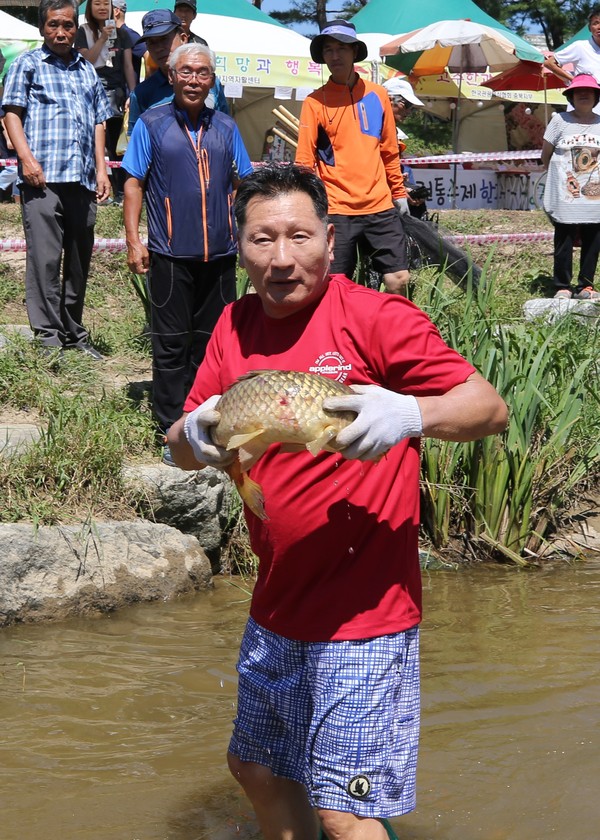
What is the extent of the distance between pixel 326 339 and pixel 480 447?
11.0ft

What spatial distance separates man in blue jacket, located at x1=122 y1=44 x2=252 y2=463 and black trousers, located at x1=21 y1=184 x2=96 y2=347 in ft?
3.18

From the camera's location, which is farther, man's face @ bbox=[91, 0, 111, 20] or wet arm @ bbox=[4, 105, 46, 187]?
man's face @ bbox=[91, 0, 111, 20]

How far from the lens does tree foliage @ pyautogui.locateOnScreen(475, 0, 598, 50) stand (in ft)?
100

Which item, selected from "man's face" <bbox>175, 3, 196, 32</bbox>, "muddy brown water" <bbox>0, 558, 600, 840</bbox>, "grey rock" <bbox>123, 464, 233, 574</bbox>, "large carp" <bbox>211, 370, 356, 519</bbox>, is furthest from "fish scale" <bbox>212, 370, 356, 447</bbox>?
"man's face" <bbox>175, 3, 196, 32</bbox>

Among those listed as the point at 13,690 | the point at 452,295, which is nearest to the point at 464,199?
the point at 452,295

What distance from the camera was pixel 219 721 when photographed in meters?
4.09

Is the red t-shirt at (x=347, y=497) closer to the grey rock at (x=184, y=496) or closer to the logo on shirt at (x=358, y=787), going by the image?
the logo on shirt at (x=358, y=787)

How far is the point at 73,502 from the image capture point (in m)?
5.09

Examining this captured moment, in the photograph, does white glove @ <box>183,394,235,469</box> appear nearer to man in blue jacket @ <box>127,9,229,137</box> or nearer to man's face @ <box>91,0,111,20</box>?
man in blue jacket @ <box>127,9,229,137</box>

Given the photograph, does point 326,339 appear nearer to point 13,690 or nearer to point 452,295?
point 13,690

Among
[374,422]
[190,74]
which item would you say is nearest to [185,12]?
[190,74]

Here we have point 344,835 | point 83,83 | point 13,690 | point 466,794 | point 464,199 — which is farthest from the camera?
point 464,199

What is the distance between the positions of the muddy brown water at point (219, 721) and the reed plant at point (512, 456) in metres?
0.48

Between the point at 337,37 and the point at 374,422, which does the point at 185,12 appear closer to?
the point at 337,37
